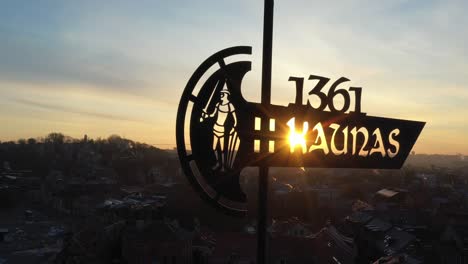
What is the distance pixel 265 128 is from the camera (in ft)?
13.1

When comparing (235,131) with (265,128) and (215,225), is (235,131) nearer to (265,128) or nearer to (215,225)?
(265,128)

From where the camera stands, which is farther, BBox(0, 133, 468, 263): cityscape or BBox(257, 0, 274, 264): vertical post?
BBox(0, 133, 468, 263): cityscape

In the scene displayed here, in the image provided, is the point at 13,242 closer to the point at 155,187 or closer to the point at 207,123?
the point at 155,187

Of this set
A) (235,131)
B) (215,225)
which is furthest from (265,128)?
(215,225)

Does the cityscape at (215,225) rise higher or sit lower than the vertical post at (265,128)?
lower

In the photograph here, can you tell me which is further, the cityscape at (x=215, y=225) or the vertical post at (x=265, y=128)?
the cityscape at (x=215, y=225)

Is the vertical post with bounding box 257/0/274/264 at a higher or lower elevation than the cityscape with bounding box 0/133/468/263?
higher

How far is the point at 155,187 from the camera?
6612 centimetres

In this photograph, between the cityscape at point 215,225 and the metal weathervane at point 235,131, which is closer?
the metal weathervane at point 235,131

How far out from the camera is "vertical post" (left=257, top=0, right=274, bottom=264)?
3883 millimetres

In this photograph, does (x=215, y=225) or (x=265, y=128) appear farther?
(x=215, y=225)

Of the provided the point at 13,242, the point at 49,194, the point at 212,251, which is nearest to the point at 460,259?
the point at 212,251

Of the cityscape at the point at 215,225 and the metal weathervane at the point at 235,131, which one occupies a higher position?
the metal weathervane at the point at 235,131

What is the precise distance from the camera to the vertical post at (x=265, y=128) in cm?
388
